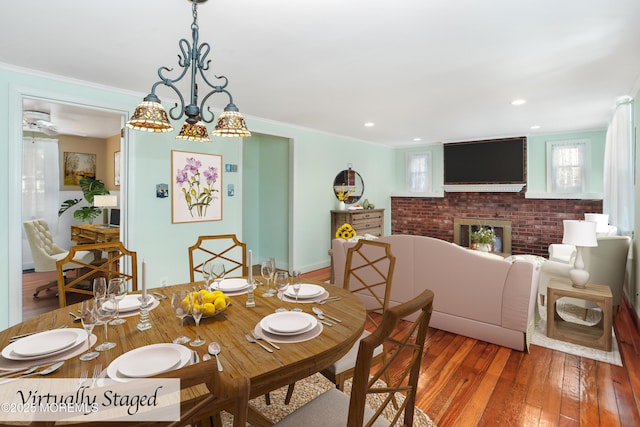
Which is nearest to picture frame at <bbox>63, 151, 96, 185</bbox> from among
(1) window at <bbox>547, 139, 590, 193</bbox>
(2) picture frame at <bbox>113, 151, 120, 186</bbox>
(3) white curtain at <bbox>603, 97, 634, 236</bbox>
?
(2) picture frame at <bbox>113, 151, 120, 186</bbox>

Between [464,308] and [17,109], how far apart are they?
4.19 meters

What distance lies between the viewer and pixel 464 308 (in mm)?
2959

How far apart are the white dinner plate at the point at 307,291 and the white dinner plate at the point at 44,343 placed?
0.93m

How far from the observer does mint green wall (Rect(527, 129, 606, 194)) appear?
5.51 m

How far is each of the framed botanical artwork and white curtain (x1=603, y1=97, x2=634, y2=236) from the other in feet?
15.5

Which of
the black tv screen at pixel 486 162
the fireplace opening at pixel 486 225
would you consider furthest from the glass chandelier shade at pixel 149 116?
the black tv screen at pixel 486 162

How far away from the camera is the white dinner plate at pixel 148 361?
1.03 m

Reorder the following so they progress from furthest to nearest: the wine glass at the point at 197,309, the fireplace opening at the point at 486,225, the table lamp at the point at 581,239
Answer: the fireplace opening at the point at 486,225, the table lamp at the point at 581,239, the wine glass at the point at 197,309

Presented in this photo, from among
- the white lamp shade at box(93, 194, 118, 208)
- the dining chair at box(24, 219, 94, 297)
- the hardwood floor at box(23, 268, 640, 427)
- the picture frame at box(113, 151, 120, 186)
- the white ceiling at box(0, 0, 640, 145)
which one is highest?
the white ceiling at box(0, 0, 640, 145)

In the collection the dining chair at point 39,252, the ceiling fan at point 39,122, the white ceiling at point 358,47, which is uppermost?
the ceiling fan at point 39,122

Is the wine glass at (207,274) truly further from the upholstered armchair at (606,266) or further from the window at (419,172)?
the window at (419,172)

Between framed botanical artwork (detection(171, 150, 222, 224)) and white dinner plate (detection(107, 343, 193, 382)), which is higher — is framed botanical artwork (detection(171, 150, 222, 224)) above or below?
above

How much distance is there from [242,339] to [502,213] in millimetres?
6421

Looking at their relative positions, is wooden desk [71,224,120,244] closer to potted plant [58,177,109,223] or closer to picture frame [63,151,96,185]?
potted plant [58,177,109,223]
